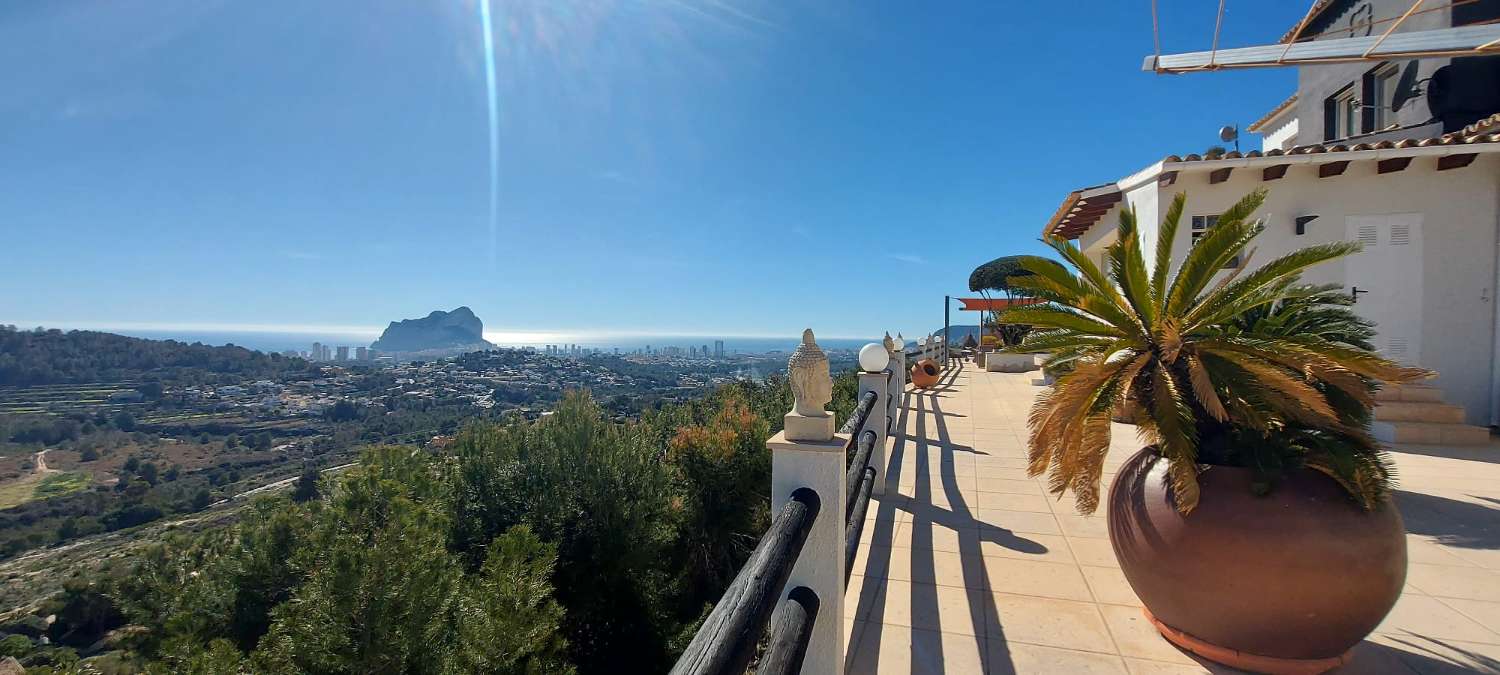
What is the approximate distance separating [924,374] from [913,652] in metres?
9.86

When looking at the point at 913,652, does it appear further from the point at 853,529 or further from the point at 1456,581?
the point at 1456,581

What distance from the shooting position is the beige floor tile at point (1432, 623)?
249cm

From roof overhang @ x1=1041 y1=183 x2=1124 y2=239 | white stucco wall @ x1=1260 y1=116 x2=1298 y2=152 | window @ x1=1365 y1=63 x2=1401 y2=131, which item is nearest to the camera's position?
roof overhang @ x1=1041 y1=183 x2=1124 y2=239

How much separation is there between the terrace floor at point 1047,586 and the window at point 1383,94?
7238mm

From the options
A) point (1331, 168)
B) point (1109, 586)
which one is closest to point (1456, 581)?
Answer: point (1109, 586)

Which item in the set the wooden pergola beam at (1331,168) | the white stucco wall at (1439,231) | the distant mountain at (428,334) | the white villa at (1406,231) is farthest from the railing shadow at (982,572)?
the distant mountain at (428,334)

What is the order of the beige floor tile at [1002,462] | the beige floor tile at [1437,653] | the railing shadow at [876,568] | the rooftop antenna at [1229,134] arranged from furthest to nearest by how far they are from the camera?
1. the rooftop antenna at [1229,134]
2. the beige floor tile at [1002,462]
3. the railing shadow at [876,568]
4. the beige floor tile at [1437,653]

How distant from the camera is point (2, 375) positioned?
42.2m

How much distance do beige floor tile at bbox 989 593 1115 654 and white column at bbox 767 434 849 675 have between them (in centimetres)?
125

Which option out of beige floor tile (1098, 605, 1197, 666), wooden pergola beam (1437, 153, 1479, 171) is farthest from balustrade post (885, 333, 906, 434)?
wooden pergola beam (1437, 153, 1479, 171)

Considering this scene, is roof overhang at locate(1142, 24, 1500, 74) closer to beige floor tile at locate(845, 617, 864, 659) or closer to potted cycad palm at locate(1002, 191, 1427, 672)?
potted cycad palm at locate(1002, 191, 1427, 672)

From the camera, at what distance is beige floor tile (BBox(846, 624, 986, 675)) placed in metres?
2.39

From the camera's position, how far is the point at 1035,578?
10.6 feet

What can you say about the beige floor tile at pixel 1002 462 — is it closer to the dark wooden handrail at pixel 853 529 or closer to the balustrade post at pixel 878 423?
the balustrade post at pixel 878 423
